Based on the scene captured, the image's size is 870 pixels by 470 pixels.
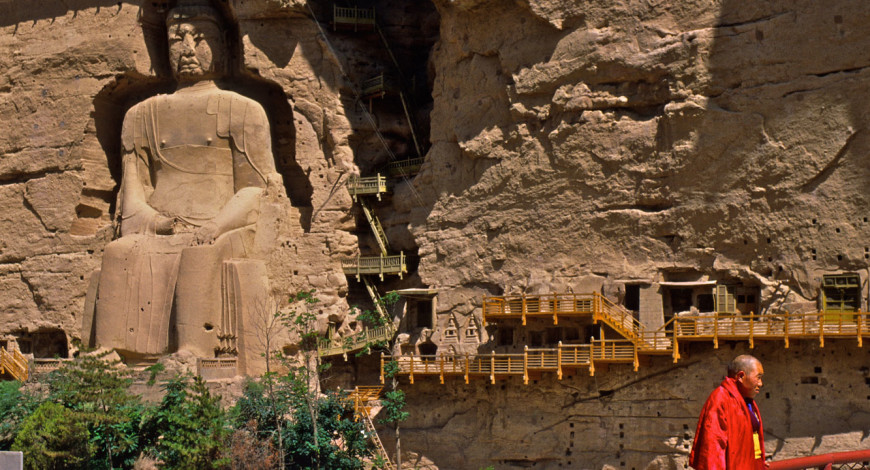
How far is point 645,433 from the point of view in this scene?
23.1 metres

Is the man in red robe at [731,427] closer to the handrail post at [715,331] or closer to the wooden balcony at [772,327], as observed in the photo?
the wooden balcony at [772,327]

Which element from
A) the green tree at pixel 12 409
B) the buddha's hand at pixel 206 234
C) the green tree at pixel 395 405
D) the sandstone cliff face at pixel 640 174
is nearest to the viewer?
the sandstone cliff face at pixel 640 174

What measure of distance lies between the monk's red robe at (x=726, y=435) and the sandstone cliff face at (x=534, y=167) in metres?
12.3

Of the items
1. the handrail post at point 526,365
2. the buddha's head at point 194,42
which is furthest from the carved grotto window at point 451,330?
the buddha's head at point 194,42

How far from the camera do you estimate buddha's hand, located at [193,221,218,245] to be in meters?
27.6

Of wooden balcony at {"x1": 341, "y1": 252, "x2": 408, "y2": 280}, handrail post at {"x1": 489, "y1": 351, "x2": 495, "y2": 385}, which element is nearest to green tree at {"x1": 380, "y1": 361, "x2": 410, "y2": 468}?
handrail post at {"x1": 489, "y1": 351, "x2": 495, "y2": 385}

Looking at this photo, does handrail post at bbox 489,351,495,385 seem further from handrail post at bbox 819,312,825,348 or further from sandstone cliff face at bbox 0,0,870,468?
handrail post at bbox 819,312,825,348

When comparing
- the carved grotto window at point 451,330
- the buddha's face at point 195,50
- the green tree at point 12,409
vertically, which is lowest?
the green tree at point 12,409

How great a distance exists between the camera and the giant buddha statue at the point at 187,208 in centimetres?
2723

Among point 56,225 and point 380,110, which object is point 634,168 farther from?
point 56,225

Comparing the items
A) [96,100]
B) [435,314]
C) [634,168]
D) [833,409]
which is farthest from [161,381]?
[833,409]

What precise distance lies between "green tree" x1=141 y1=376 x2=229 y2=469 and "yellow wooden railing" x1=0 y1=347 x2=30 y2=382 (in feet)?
16.0

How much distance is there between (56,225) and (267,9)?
785cm

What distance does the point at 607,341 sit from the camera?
2302cm
